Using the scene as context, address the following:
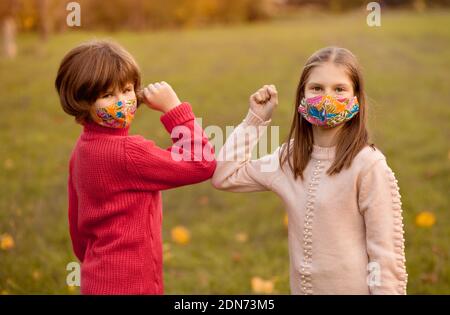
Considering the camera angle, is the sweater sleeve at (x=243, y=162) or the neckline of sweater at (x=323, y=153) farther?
the sweater sleeve at (x=243, y=162)

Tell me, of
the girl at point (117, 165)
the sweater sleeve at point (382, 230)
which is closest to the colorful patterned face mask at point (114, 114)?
the girl at point (117, 165)

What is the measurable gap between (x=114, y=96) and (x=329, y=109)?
838mm

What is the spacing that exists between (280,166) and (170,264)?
1.89 meters

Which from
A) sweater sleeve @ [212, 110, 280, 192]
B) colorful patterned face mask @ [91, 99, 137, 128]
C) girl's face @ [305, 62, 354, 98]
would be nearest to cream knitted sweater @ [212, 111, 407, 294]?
sweater sleeve @ [212, 110, 280, 192]

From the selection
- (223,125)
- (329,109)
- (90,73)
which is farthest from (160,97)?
(223,125)

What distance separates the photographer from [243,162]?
246cm

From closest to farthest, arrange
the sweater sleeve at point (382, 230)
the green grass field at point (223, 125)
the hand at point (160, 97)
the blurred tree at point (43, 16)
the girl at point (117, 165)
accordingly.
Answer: the sweater sleeve at point (382, 230) < the girl at point (117, 165) < the hand at point (160, 97) < the green grass field at point (223, 125) < the blurred tree at point (43, 16)

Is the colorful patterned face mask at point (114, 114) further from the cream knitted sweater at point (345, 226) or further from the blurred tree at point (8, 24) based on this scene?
the blurred tree at point (8, 24)

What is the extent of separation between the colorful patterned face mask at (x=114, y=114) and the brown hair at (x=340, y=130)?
67 cm

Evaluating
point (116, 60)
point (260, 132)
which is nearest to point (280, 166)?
point (260, 132)

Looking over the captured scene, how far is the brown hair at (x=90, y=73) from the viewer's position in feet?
6.97

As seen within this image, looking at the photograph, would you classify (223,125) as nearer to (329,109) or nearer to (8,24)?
(329,109)

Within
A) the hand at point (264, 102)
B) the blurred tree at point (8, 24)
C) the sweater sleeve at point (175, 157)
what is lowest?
the sweater sleeve at point (175, 157)

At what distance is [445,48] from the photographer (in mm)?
9727
